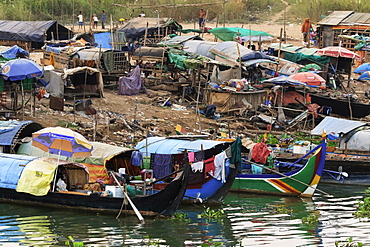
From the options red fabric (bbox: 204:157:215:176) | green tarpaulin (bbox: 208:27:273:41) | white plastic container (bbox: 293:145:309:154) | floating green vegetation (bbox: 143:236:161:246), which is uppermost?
green tarpaulin (bbox: 208:27:273:41)

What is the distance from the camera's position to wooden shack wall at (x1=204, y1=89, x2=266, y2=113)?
2347cm

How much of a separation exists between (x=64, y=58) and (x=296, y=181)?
42.1ft

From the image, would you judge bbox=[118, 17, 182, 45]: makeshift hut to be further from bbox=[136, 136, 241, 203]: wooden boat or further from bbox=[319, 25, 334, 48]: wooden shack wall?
bbox=[136, 136, 241, 203]: wooden boat

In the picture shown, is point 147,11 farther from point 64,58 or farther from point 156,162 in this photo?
point 156,162

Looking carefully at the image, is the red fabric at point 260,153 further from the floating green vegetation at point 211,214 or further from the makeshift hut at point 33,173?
the makeshift hut at point 33,173

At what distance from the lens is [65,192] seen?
14.1m

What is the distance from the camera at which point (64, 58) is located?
26031mm

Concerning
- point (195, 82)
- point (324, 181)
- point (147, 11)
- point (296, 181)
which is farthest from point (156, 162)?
point (147, 11)

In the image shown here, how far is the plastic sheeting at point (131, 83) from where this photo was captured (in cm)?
2506

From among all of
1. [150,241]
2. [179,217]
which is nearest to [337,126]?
[179,217]

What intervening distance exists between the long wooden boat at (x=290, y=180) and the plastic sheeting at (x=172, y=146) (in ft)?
4.95

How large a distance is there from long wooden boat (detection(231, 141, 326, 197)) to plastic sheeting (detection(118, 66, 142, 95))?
31.1 feet

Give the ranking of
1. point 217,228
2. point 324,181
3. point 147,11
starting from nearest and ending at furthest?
point 217,228 < point 324,181 < point 147,11

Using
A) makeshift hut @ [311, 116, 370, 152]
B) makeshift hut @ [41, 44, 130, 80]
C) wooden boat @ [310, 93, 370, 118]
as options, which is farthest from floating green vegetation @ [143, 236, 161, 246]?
makeshift hut @ [41, 44, 130, 80]
